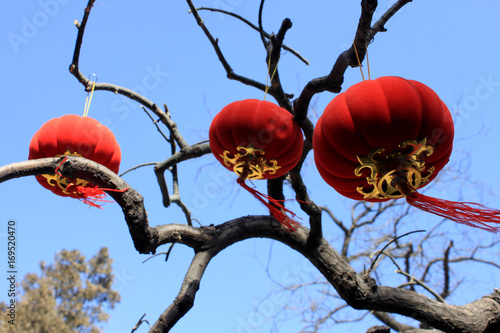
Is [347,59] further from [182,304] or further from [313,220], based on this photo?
[182,304]

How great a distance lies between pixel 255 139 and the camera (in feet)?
6.44

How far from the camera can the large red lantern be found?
1.56 metres

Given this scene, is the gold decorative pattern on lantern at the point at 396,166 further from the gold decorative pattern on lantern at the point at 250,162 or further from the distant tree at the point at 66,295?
the distant tree at the point at 66,295

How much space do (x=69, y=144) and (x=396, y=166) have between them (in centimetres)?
174

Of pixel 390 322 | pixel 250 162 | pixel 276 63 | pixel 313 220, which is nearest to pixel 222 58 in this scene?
pixel 276 63

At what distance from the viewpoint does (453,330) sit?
88.0 inches

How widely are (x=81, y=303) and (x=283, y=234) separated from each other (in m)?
10.6

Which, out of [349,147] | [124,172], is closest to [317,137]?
[349,147]

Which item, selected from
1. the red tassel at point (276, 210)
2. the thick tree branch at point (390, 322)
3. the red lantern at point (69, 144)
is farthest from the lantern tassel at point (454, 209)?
the thick tree branch at point (390, 322)

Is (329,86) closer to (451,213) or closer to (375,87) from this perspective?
(375,87)

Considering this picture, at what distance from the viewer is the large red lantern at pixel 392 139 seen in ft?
5.10

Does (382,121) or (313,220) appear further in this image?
(313,220)

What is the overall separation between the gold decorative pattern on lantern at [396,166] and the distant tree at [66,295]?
10324 millimetres

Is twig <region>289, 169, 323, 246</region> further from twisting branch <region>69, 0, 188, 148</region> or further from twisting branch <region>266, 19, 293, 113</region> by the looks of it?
twisting branch <region>69, 0, 188, 148</region>
